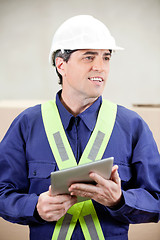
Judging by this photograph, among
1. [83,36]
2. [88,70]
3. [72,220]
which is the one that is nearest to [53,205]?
[72,220]

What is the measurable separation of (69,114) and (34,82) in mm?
3847

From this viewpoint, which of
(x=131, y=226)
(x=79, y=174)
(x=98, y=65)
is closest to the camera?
(x=79, y=174)

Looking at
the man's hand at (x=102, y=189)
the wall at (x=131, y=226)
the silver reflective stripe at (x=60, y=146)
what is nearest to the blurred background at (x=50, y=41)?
the wall at (x=131, y=226)

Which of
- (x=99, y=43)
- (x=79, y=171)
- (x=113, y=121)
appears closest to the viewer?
(x=79, y=171)

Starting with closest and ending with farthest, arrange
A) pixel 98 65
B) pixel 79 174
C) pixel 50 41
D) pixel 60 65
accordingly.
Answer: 1. pixel 79 174
2. pixel 98 65
3. pixel 60 65
4. pixel 50 41

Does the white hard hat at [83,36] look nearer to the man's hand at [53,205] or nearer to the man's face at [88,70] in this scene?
the man's face at [88,70]

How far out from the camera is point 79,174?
4.64 ft

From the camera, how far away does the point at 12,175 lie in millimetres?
1727

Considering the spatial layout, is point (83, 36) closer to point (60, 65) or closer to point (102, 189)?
point (60, 65)

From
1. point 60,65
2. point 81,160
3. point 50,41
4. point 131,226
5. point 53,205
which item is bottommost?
point 131,226

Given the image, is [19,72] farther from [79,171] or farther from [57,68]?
[79,171]

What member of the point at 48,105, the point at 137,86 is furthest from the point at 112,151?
the point at 137,86

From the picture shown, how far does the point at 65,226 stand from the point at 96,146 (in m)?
0.36

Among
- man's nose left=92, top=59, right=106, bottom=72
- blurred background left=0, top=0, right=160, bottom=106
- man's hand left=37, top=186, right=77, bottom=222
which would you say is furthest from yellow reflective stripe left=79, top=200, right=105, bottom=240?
blurred background left=0, top=0, right=160, bottom=106
